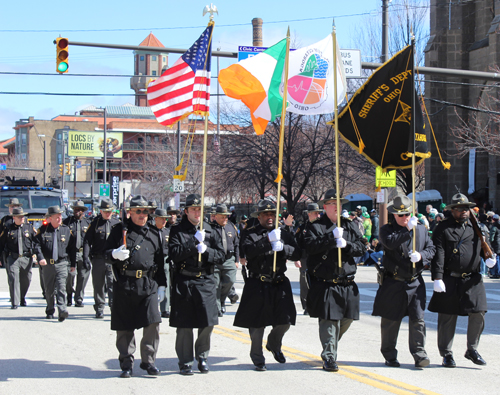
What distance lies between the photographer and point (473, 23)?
1350 inches

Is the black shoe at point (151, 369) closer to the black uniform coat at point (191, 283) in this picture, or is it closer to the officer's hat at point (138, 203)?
the black uniform coat at point (191, 283)

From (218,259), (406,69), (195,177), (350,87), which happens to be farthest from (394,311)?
(195,177)

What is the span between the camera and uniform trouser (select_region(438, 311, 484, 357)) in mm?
7375

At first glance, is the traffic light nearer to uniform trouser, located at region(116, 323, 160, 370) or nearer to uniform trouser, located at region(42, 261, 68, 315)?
uniform trouser, located at region(42, 261, 68, 315)

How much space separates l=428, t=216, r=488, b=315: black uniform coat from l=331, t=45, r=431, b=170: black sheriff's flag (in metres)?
1.56

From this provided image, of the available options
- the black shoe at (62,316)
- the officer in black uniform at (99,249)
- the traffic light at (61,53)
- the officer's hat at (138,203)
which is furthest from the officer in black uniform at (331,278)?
the traffic light at (61,53)

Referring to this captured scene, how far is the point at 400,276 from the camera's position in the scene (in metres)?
7.36

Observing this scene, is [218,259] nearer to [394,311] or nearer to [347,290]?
[347,290]

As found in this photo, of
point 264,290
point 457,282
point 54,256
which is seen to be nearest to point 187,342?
point 264,290

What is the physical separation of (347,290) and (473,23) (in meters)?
31.1

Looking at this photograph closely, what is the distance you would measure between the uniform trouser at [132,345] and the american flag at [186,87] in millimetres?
3130

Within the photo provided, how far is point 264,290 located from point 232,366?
100cm

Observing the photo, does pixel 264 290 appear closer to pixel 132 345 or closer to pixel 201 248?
pixel 201 248

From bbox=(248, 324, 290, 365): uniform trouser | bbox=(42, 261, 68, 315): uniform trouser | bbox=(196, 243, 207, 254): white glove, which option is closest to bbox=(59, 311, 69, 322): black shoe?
bbox=(42, 261, 68, 315): uniform trouser
